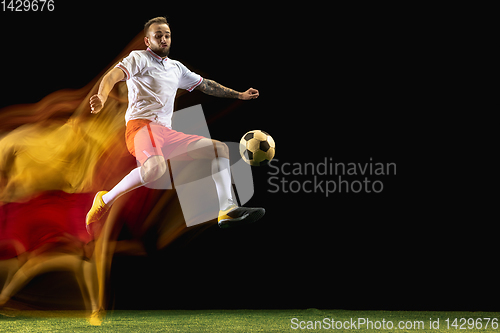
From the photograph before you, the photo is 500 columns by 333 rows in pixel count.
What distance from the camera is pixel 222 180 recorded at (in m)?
3.61

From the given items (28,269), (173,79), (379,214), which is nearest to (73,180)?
(28,269)

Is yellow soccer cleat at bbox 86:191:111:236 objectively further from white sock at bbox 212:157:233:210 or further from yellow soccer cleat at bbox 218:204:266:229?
yellow soccer cleat at bbox 218:204:266:229

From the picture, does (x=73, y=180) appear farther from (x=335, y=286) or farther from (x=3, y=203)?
(x=335, y=286)

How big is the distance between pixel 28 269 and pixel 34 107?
1.67 meters

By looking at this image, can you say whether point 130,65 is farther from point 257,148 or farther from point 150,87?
point 257,148

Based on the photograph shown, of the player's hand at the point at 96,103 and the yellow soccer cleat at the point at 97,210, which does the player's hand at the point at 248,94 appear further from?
the yellow soccer cleat at the point at 97,210

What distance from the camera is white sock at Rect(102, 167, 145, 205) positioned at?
3.63 meters

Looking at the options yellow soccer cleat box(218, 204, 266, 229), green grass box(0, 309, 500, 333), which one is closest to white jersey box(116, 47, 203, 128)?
yellow soccer cleat box(218, 204, 266, 229)

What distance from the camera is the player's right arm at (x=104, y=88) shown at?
3.15m

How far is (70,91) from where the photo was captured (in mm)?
4598

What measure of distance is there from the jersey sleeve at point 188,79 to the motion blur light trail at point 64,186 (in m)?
0.65

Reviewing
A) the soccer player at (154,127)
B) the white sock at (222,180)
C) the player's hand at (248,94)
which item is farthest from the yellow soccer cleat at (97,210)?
the player's hand at (248,94)

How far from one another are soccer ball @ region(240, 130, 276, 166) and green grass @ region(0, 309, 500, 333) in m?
1.68

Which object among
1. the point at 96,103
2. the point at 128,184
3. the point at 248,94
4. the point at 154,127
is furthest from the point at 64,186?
the point at 248,94
